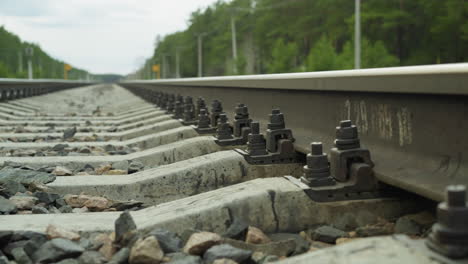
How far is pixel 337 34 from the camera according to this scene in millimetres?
57781

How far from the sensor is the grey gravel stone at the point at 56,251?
7.56 feet

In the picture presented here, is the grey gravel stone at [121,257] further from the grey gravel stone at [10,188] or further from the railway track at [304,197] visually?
the grey gravel stone at [10,188]

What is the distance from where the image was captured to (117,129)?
8.52 meters

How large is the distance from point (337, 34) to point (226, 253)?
57491 millimetres

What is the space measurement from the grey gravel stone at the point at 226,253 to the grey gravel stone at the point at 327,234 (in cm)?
41

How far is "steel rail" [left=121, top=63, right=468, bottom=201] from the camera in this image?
2.29m

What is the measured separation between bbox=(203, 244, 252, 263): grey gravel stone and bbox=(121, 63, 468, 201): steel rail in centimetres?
76

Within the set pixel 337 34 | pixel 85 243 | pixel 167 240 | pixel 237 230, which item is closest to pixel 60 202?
pixel 85 243

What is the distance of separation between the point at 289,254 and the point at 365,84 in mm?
1062

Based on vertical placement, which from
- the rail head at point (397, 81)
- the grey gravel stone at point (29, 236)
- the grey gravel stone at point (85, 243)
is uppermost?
the rail head at point (397, 81)

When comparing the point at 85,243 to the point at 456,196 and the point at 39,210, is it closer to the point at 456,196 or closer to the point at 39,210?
the point at 39,210

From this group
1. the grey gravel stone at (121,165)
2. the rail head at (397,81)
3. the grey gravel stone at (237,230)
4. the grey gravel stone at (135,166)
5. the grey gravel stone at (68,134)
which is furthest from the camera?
the grey gravel stone at (68,134)

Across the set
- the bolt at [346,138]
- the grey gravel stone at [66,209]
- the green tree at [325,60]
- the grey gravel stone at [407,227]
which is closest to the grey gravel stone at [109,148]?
the grey gravel stone at [66,209]

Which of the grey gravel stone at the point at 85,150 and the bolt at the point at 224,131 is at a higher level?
the bolt at the point at 224,131
